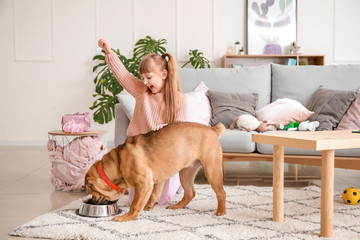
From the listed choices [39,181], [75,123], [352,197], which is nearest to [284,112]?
[352,197]

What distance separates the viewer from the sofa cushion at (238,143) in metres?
3.11

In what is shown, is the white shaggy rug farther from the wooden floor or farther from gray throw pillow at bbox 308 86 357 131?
gray throw pillow at bbox 308 86 357 131

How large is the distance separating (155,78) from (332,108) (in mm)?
1717

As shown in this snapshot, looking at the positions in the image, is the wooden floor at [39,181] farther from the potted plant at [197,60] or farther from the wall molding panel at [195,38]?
the wall molding panel at [195,38]

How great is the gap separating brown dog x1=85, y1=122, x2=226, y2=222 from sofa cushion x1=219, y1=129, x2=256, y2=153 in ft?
3.00

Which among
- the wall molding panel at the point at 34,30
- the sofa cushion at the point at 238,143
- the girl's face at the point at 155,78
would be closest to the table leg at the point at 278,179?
the girl's face at the point at 155,78

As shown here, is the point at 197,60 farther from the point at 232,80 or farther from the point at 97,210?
the point at 97,210

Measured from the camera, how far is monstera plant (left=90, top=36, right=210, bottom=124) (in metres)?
5.39

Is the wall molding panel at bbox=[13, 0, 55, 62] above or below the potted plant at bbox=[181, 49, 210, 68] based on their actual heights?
above

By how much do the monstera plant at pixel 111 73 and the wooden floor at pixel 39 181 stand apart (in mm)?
967

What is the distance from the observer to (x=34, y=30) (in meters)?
6.08

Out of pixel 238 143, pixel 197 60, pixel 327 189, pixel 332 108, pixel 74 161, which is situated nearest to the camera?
pixel 327 189

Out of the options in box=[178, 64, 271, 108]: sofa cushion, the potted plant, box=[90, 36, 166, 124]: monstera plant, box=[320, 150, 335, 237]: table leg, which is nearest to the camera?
box=[320, 150, 335, 237]: table leg

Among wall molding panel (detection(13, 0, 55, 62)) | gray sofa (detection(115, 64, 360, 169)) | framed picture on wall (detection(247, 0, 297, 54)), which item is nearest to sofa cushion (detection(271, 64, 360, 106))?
gray sofa (detection(115, 64, 360, 169))
